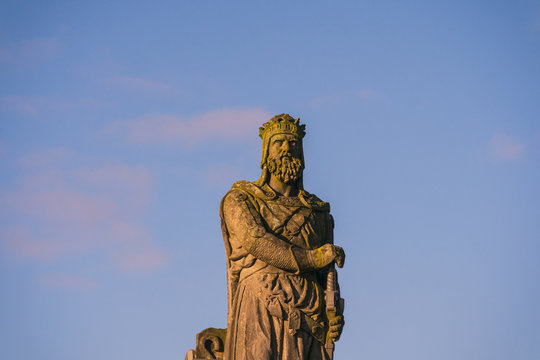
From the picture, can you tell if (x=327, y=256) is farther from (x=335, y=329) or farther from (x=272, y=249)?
(x=335, y=329)

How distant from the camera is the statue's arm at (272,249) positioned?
19094 mm

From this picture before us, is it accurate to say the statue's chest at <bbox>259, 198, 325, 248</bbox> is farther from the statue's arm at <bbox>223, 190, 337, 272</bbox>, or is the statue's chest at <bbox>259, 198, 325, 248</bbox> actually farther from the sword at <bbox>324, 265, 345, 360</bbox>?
the sword at <bbox>324, 265, 345, 360</bbox>

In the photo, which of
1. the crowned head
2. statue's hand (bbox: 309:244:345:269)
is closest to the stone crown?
the crowned head

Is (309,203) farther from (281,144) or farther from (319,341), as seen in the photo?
(319,341)

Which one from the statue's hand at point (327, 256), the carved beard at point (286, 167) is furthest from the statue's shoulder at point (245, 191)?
the statue's hand at point (327, 256)

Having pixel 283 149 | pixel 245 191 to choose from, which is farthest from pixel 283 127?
pixel 245 191

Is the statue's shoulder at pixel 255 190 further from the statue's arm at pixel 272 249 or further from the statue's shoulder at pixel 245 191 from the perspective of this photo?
the statue's arm at pixel 272 249

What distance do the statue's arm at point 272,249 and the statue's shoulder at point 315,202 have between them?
0.93m

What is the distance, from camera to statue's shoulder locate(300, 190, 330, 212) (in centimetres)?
1998

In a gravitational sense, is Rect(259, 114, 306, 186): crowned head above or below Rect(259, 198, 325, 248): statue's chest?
above

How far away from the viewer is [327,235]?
20172 millimetres

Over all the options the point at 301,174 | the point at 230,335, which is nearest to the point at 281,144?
the point at 301,174

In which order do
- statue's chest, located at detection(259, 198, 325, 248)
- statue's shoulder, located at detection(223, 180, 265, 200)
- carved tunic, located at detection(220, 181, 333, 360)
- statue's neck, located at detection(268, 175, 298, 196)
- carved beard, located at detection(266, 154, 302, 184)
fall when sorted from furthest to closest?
statue's neck, located at detection(268, 175, 298, 196), carved beard, located at detection(266, 154, 302, 184), statue's shoulder, located at detection(223, 180, 265, 200), statue's chest, located at detection(259, 198, 325, 248), carved tunic, located at detection(220, 181, 333, 360)

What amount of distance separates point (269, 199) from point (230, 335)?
89.6 inches
